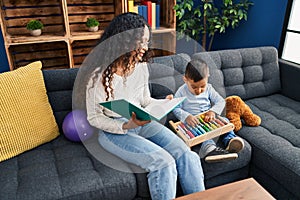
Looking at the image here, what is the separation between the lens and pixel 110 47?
135cm

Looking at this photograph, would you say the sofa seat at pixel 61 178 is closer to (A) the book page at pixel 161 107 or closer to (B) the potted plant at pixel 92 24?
(A) the book page at pixel 161 107

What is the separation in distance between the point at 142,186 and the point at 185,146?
11.5 inches

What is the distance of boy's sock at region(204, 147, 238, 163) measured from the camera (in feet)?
4.57

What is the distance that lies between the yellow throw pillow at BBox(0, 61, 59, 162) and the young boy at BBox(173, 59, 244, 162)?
2.46ft

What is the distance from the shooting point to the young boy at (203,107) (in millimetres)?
1436

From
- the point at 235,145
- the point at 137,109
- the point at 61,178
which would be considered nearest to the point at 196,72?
the point at 235,145

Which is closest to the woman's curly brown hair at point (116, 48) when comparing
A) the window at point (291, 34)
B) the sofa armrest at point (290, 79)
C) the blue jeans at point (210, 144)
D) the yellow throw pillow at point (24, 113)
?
the yellow throw pillow at point (24, 113)

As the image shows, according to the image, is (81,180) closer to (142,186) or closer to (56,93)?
(142,186)

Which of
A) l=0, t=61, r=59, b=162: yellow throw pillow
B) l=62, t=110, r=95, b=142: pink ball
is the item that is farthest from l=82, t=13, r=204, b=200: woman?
l=0, t=61, r=59, b=162: yellow throw pillow

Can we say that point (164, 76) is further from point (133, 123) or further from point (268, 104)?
point (268, 104)

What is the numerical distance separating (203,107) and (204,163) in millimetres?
365

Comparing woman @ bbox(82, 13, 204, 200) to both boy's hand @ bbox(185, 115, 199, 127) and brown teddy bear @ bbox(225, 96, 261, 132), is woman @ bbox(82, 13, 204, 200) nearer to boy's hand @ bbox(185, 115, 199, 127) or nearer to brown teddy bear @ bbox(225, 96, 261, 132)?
boy's hand @ bbox(185, 115, 199, 127)

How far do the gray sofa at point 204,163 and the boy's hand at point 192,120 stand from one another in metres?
0.14

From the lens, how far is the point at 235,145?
1.47 metres
